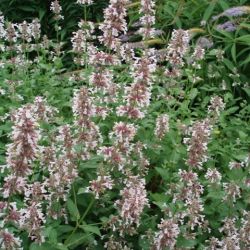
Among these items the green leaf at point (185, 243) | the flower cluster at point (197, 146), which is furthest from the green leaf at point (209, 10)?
the green leaf at point (185, 243)

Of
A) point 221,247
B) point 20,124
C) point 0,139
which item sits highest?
point 20,124

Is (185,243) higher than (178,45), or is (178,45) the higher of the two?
(178,45)

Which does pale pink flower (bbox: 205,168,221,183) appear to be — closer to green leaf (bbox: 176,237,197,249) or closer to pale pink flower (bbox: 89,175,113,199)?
green leaf (bbox: 176,237,197,249)

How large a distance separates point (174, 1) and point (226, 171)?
3473 mm

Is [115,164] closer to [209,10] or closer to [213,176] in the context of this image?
[213,176]

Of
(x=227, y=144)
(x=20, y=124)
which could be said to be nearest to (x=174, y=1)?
(x=227, y=144)

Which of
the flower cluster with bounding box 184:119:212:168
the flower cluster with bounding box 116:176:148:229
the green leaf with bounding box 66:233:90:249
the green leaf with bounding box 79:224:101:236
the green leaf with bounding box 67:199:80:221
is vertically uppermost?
the flower cluster with bounding box 184:119:212:168

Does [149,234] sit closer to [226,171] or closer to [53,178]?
[53,178]

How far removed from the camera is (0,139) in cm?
380

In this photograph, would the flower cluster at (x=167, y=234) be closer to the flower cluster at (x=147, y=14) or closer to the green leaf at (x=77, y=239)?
the green leaf at (x=77, y=239)

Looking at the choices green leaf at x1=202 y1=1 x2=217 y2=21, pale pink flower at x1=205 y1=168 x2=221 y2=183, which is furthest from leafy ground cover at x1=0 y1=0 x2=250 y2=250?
green leaf at x1=202 y1=1 x2=217 y2=21

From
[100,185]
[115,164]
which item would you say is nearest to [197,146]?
[115,164]

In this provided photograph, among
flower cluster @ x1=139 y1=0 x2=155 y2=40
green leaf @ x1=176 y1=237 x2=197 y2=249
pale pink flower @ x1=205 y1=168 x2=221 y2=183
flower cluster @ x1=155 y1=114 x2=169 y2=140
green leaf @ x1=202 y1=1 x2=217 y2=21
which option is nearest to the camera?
green leaf @ x1=176 y1=237 x2=197 y2=249

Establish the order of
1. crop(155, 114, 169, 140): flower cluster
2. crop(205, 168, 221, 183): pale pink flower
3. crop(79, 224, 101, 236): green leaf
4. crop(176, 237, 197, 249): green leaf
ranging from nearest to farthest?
1. crop(79, 224, 101, 236): green leaf
2. crop(176, 237, 197, 249): green leaf
3. crop(205, 168, 221, 183): pale pink flower
4. crop(155, 114, 169, 140): flower cluster
